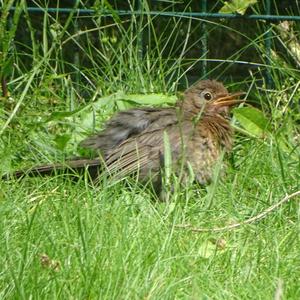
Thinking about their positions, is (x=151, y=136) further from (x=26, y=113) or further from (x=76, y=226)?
(x=76, y=226)

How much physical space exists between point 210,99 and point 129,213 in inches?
67.2

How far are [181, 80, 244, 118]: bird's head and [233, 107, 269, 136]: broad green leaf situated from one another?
6.5 inches

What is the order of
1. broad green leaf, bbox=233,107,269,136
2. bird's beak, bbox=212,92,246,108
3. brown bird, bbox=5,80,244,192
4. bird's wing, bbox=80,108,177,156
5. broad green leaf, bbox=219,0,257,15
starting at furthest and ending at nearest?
broad green leaf, bbox=219,0,257,15 < bird's beak, bbox=212,92,246,108 < broad green leaf, bbox=233,107,269,136 < bird's wing, bbox=80,108,177,156 < brown bird, bbox=5,80,244,192

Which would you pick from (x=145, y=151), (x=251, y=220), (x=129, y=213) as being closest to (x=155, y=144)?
(x=145, y=151)

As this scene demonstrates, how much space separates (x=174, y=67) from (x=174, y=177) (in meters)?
1.06

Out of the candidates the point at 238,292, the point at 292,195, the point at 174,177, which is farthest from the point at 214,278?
the point at 174,177

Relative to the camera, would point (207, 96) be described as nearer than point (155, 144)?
No

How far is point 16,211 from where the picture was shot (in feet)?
16.6

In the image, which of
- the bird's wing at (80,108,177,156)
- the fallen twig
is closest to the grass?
the fallen twig

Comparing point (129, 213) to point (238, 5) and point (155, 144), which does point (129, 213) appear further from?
point (238, 5)

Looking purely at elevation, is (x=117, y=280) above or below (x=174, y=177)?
above

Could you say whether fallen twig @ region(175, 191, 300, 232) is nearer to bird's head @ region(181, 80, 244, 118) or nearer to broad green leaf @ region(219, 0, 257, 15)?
bird's head @ region(181, 80, 244, 118)

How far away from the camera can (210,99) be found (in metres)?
6.69

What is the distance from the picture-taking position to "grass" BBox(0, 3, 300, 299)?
426 centimetres
